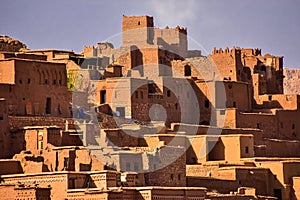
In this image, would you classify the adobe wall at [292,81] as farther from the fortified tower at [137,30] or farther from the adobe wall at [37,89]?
the adobe wall at [37,89]

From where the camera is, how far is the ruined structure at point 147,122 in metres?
49.6

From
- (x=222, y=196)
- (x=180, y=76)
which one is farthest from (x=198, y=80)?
(x=222, y=196)

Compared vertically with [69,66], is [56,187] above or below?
below

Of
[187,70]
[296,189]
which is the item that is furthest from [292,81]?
[296,189]

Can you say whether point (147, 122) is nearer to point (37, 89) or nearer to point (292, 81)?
point (37, 89)

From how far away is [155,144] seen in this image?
2212 inches

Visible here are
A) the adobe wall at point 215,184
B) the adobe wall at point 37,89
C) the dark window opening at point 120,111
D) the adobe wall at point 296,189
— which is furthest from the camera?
the dark window opening at point 120,111

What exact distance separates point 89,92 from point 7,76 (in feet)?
21.7

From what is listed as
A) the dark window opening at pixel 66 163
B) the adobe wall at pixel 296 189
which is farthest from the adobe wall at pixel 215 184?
the dark window opening at pixel 66 163

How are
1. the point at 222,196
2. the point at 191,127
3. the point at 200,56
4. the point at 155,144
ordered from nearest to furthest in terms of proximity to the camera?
the point at 222,196 → the point at 155,144 → the point at 191,127 → the point at 200,56

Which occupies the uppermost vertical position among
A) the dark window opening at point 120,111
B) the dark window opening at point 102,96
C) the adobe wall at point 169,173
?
the dark window opening at point 102,96

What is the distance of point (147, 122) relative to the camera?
2426 inches

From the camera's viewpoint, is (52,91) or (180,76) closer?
(52,91)

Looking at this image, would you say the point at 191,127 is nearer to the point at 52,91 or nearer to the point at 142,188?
the point at 52,91
